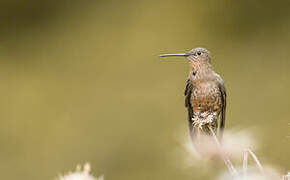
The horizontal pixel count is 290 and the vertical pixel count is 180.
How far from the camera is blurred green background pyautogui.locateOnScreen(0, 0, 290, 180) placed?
167 inches

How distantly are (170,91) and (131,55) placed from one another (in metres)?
0.49

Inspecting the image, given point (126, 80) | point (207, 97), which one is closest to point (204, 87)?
point (207, 97)

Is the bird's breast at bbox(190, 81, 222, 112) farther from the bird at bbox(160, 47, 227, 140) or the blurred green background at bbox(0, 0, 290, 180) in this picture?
the blurred green background at bbox(0, 0, 290, 180)

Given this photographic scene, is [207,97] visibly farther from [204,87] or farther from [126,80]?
[126,80]

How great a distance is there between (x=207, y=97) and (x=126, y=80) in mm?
2718

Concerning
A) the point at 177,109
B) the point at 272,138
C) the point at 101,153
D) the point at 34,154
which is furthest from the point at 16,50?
the point at 272,138

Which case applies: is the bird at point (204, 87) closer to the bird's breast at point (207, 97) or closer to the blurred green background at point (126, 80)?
the bird's breast at point (207, 97)

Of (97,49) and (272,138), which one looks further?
(97,49)

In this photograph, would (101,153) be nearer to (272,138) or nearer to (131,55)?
(131,55)

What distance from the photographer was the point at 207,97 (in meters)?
1.71

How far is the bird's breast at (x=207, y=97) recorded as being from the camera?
171 centimetres

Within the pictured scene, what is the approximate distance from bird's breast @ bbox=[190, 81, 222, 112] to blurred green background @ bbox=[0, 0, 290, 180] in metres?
2.33

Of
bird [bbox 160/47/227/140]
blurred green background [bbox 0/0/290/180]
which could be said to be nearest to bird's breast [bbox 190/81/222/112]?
bird [bbox 160/47/227/140]

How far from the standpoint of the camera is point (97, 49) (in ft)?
15.0
